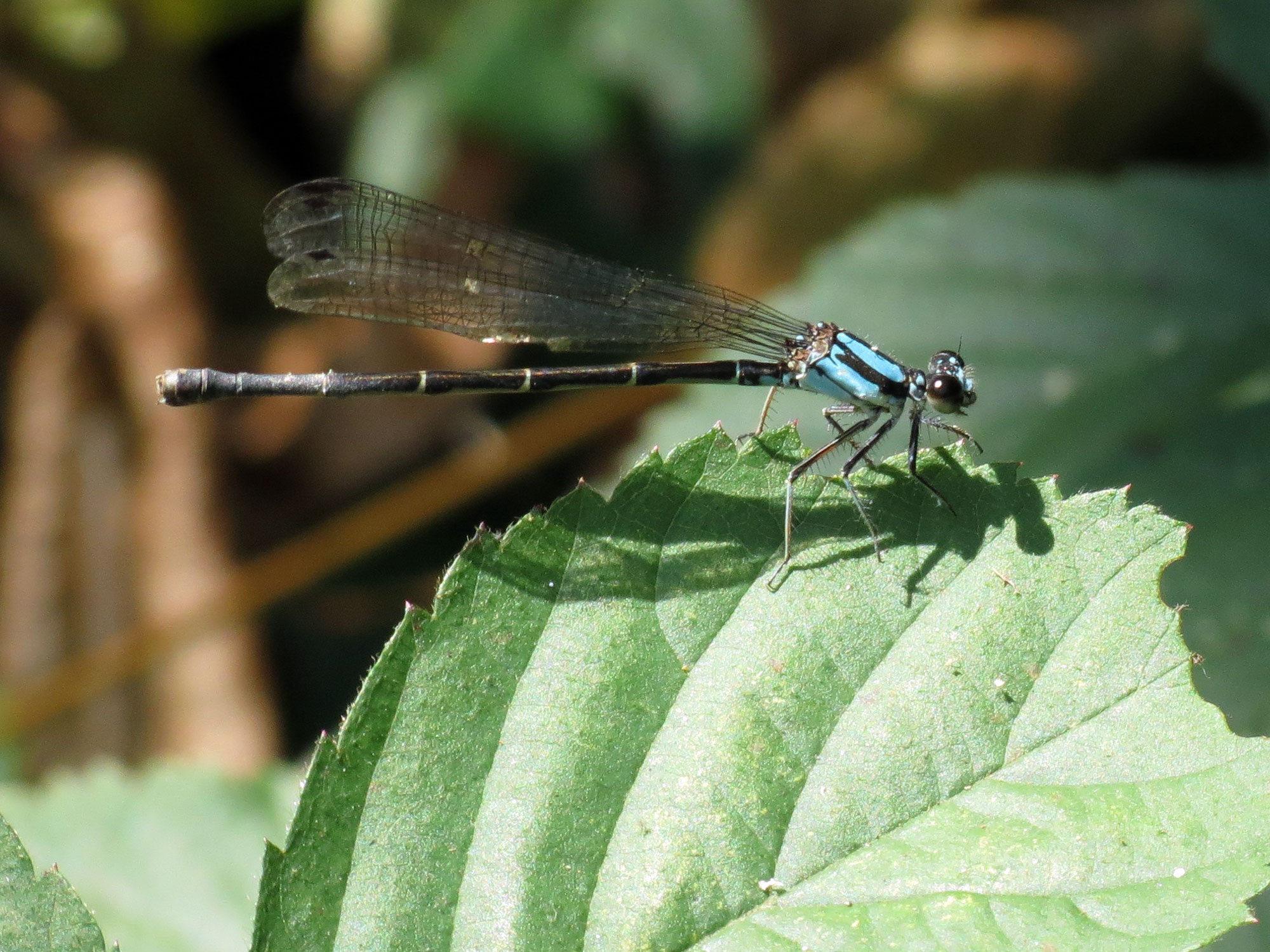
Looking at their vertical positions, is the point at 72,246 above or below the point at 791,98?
below

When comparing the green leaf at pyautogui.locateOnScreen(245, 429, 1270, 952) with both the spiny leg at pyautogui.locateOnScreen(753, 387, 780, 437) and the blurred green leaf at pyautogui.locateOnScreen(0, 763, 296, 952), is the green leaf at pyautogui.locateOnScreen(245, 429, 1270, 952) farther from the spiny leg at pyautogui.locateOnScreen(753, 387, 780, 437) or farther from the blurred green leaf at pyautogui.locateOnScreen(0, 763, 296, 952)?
the blurred green leaf at pyautogui.locateOnScreen(0, 763, 296, 952)

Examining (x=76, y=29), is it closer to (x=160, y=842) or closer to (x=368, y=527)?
(x=368, y=527)

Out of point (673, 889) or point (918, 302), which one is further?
point (918, 302)

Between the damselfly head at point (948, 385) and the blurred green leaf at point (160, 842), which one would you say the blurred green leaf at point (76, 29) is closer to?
the blurred green leaf at point (160, 842)

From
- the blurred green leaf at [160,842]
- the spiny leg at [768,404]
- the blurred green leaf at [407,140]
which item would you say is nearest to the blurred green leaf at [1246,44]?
the spiny leg at [768,404]

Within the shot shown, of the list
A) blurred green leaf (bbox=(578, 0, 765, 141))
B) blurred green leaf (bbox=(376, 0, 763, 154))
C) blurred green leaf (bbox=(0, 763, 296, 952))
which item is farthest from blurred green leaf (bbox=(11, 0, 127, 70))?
blurred green leaf (bbox=(0, 763, 296, 952))

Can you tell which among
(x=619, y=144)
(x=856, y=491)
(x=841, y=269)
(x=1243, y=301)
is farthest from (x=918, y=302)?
(x=619, y=144)

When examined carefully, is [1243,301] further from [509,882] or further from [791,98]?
[509,882]

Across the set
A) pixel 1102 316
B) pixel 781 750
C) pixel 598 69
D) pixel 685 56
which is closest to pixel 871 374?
pixel 1102 316
